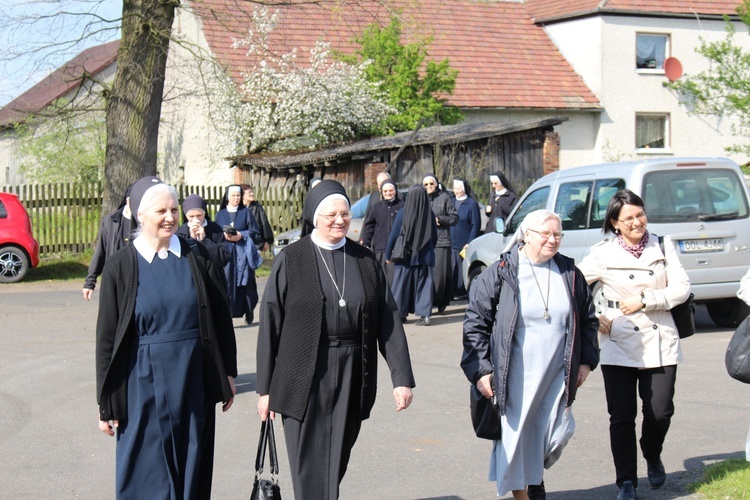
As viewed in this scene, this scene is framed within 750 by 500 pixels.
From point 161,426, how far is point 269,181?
22798 mm

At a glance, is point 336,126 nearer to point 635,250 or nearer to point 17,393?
point 17,393

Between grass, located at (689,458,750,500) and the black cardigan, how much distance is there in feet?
9.39

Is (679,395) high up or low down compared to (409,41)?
down

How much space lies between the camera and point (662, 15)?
35188 mm

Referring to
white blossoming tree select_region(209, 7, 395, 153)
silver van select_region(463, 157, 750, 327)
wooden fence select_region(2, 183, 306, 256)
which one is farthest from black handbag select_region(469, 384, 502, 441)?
white blossoming tree select_region(209, 7, 395, 153)

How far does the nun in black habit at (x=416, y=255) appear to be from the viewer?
13.4 metres

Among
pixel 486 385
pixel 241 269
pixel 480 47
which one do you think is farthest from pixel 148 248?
pixel 480 47

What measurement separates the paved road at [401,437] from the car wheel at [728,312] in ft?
3.28

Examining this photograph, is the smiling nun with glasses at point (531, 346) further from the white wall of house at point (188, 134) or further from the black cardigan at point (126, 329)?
the white wall of house at point (188, 134)

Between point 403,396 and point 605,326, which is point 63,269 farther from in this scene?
point 403,396

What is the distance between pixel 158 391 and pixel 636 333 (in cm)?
281

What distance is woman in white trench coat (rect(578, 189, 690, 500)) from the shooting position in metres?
6.05

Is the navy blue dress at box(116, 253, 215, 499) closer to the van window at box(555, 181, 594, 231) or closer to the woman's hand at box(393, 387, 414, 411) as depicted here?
the woman's hand at box(393, 387, 414, 411)

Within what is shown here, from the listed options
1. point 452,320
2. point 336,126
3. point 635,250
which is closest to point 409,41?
point 336,126
